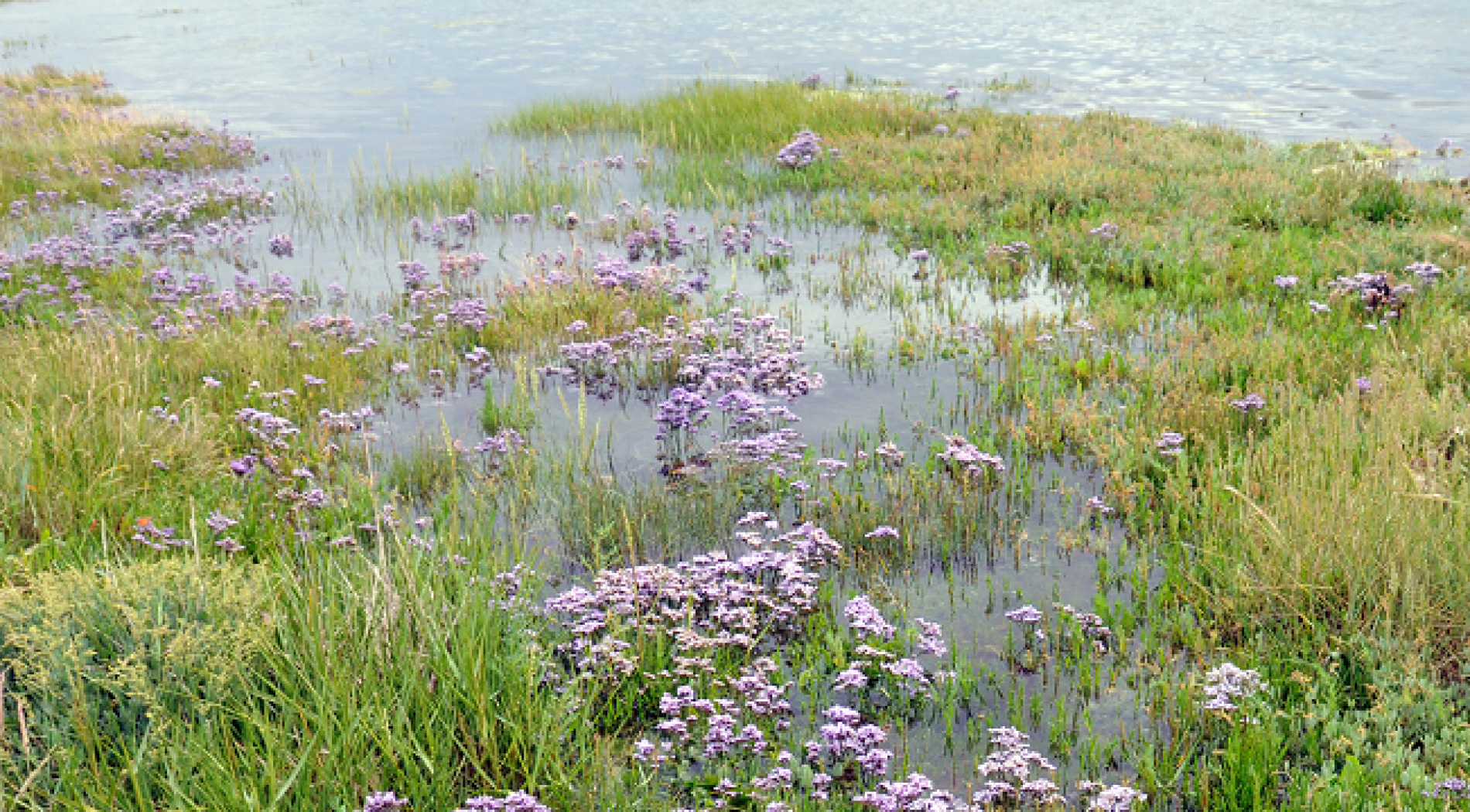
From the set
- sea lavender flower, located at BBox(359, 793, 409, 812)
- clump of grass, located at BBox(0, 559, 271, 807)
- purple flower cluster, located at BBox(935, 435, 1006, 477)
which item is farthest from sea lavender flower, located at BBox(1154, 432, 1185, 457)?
clump of grass, located at BBox(0, 559, 271, 807)

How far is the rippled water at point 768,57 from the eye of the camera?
20.0 metres

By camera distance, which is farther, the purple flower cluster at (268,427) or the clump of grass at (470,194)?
the clump of grass at (470,194)

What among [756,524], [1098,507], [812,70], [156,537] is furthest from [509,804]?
[812,70]

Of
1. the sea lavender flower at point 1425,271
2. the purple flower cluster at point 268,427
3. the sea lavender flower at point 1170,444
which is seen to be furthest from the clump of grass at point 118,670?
the sea lavender flower at point 1425,271

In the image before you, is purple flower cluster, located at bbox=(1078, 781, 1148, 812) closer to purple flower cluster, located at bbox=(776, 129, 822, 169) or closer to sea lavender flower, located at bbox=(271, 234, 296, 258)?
sea lavender flower, located at bbox=(271, 234, 296, 258)

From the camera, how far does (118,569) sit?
4.13 meters

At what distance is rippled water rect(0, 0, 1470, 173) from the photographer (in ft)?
65.5

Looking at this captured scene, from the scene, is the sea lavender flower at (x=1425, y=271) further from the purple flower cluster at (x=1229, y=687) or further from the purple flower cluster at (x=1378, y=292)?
the purple flower cluster at (x=1229, y=687)

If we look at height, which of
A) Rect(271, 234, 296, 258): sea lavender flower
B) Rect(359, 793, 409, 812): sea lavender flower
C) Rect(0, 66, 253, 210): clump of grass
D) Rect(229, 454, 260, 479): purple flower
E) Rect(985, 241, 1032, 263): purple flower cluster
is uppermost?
Rect(0, 66, 253, 210): clump of grass

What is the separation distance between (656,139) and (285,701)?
1562cm

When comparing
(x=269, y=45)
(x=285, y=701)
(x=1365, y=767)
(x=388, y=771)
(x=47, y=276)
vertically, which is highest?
(x=269, y=45)

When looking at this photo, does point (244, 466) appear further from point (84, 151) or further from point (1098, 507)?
point (84, 151)

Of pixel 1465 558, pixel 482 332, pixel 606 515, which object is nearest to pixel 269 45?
pixel 482 332

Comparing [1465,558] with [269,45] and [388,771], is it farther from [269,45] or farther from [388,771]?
[269,45]
